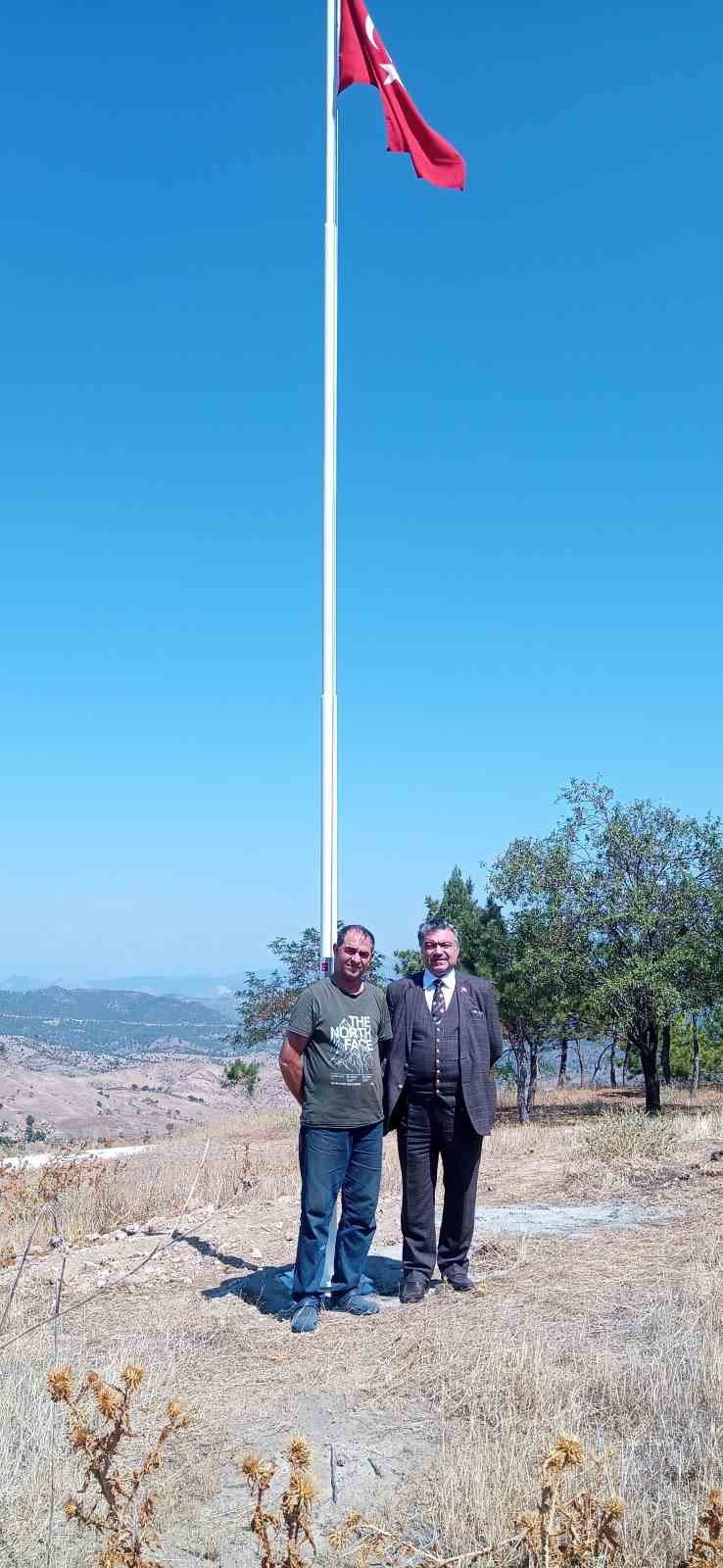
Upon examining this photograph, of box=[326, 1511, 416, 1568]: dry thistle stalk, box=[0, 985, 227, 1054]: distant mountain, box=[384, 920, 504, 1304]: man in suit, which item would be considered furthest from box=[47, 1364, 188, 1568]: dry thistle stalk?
box=[0, 985, 227, 1054]: distant mountain

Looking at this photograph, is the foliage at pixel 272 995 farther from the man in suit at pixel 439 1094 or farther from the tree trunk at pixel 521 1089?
the man in suit at pixel 439 1094

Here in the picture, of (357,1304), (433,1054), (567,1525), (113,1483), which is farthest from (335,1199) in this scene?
(567,1525)

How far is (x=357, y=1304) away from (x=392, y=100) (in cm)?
866

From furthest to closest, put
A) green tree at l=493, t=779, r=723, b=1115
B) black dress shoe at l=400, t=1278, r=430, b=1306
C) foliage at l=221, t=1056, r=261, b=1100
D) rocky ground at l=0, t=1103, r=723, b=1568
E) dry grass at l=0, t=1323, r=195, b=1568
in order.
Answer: foliage at l=221, t=1056, r=261, b=1100
green tree at l=493, t=779, r=723, b=1115
black dress shoe at l=400, t=1278, r=430, b=1306
rocky ground at l=0, t=1103, r=723, b=1568
dry grass at l=0, t=1323, r=195, b=1568

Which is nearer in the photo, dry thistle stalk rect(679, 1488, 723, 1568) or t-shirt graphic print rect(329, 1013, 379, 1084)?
dry thistle stalk rect(679, 1488, 723, 1568)

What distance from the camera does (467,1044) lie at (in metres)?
6.46

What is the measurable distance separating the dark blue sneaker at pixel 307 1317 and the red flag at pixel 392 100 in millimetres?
8207

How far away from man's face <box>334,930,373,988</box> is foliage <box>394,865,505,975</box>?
852 inches

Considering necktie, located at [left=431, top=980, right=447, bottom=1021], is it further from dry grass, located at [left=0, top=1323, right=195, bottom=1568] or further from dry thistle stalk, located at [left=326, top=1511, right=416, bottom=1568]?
dry thistle stalk, located at [left=326, top=1511, right=416, bottom=1568]

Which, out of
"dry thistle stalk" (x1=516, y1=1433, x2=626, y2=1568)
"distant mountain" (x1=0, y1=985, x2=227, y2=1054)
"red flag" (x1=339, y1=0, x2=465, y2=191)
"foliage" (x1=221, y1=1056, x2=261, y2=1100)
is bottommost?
"distant mountain" (x1=0, y1=985, x2=227, y2=1054)

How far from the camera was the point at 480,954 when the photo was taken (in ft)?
103

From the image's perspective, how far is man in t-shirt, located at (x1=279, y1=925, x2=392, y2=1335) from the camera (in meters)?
6.29

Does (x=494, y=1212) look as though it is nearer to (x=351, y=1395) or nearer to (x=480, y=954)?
(x=351, y=1395)

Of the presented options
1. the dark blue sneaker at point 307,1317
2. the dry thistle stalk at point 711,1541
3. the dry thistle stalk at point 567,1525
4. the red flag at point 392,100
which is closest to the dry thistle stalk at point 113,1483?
the dry thistle stalk at point 567,1525
